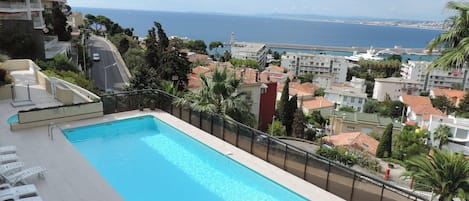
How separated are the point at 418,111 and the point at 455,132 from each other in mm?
14514

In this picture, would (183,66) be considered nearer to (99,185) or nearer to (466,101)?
(99,185)

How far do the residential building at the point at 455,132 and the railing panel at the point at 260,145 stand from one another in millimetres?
37748

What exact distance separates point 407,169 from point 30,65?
1954 cm

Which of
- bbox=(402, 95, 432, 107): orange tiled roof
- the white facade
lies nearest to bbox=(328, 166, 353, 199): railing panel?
the white facade

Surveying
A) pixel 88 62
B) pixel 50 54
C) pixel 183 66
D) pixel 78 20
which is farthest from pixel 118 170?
pixel 78 20

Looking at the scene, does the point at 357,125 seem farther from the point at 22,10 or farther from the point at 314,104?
the point at 22,10

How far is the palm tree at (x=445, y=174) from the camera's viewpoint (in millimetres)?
6125

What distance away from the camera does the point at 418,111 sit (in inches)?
2111

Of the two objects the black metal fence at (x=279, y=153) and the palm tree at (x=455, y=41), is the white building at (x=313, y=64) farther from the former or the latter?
the palm tree at (x=455, y=41)

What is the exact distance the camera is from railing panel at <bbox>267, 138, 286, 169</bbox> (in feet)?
31.2

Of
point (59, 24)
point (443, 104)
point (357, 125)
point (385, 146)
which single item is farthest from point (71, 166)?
point (443, 104)

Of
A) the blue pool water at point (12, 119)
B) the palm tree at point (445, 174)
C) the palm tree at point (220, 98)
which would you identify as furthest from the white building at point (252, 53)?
the palm tree at point (445, 174)

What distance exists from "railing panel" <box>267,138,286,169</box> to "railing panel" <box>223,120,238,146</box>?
1.52m

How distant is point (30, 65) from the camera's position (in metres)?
18.7
